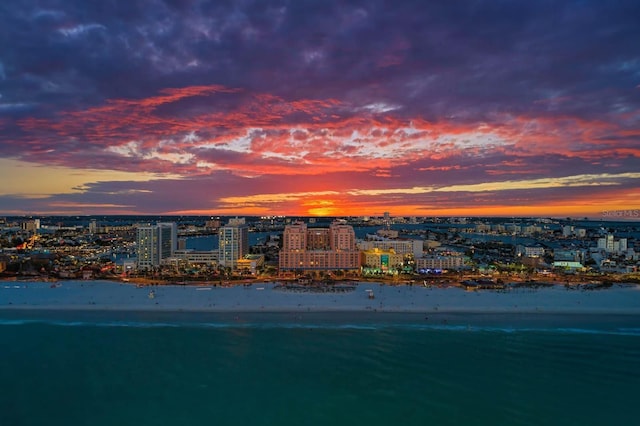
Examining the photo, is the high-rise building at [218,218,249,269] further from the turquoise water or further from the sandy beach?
the turquoise water

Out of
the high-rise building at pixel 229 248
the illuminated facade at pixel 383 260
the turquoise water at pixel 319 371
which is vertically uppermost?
the high-rise building at pixel 229 248

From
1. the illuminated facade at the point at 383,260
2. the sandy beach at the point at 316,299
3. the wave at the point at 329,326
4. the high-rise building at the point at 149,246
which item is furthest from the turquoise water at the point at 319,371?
the illuminated facade at the point at 383,260

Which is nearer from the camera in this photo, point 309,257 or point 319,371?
point 319,371

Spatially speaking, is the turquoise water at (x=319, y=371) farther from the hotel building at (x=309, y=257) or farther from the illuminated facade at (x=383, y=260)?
the illuminated facade at (x=383, y=260)

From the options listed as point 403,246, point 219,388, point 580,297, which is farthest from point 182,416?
point 403,246

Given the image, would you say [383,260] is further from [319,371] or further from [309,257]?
[319,371]

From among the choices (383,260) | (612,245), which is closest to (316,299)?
(383,260)
